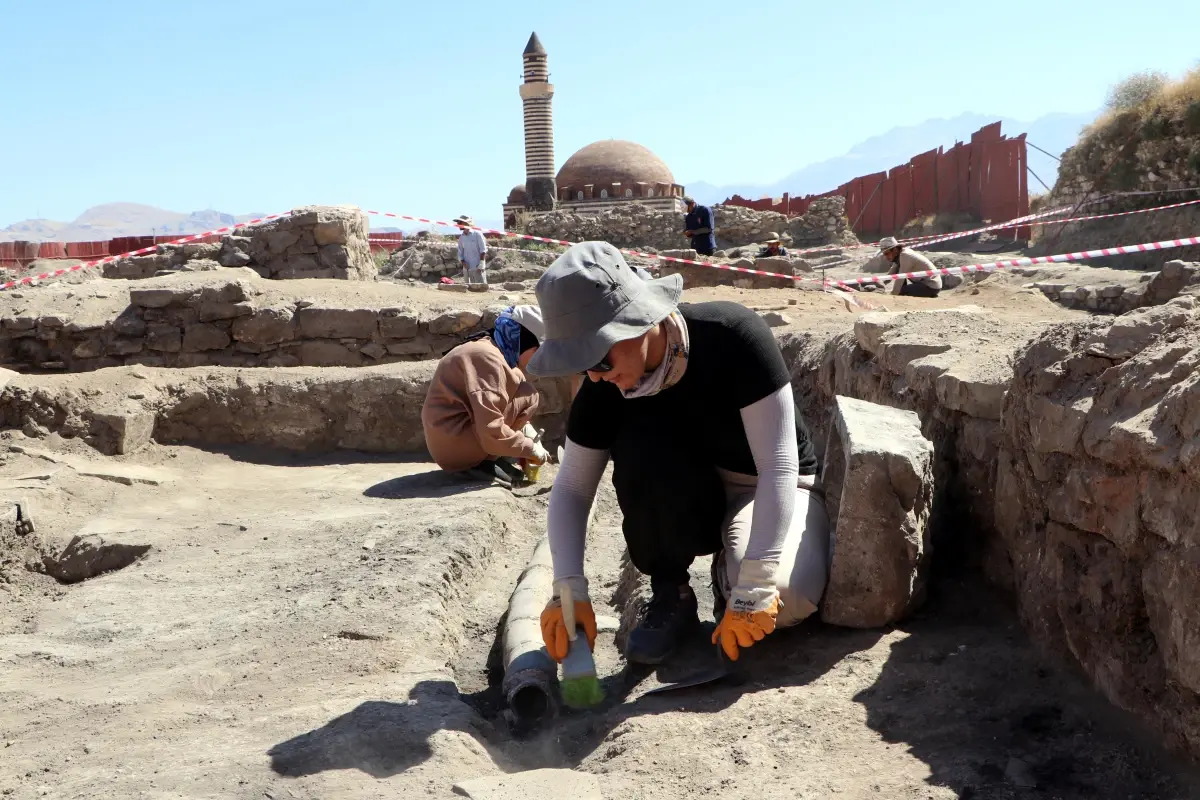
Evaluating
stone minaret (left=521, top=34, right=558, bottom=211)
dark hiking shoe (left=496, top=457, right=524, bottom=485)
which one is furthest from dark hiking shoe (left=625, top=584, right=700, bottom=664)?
stone minaret (left=521, top=34, right=558, bottom=211)

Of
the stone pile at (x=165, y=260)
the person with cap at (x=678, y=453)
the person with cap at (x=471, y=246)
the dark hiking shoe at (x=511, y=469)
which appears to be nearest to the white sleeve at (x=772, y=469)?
the person with cap at (x=678, y=453)

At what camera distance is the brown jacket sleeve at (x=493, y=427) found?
218 inches

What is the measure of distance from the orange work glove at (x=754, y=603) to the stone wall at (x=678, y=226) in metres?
20.4

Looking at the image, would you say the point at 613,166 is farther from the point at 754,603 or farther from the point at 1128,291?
the point at 754,603

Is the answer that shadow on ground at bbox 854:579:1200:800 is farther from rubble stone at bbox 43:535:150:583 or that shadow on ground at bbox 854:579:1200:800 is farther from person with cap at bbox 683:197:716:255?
person with cap at bbox 683:197:716:255

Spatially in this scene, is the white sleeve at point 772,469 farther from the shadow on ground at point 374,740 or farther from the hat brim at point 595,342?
the shadow on ground at point 374,740

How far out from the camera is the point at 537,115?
40031 millimetres

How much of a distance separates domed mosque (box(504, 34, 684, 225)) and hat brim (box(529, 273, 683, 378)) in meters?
22.9

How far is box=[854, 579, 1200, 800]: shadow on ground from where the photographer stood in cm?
217

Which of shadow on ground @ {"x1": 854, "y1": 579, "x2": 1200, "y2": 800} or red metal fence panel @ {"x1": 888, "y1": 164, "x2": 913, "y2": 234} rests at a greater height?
red metal fence panel @ {"x1": 888, "y1": 164, "x2": 913, "y2": 234}

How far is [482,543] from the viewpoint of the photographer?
4770 mm

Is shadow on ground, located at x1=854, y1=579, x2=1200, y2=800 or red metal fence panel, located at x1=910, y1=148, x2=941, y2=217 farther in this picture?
red metal fence panel, located at x1=910, y1=148, x2=941, y2=217

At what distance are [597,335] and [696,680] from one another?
3.33 feet

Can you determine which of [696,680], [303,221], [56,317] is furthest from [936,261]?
[696,680]
